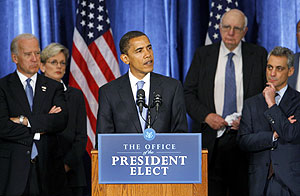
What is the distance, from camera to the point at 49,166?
414 cm

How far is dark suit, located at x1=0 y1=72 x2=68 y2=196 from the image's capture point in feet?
13.0

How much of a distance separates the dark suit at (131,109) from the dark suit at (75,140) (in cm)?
135

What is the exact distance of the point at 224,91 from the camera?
482cm

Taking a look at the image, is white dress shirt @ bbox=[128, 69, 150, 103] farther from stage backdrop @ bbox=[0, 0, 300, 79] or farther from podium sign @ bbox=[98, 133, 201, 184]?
stage backdrop @ bbox=[0, 0, 300, 79]

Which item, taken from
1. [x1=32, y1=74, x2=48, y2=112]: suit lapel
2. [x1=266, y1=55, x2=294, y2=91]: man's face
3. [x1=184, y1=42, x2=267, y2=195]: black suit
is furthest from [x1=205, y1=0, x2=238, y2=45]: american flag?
[x1=32, y1=74, x2=48, y2=112]: suit lapel

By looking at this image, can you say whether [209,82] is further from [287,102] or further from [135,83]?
[135,83]

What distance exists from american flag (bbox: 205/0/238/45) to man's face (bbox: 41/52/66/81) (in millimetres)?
1725

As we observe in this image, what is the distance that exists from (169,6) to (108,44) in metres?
0.94

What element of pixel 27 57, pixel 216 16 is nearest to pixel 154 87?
pixel 27 57

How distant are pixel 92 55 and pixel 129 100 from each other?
2552 mm

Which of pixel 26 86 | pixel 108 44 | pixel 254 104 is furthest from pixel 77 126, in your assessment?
pixel 254 104

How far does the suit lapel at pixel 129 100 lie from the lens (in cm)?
Result: 334

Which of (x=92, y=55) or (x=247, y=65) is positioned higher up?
(x=92, y=55)

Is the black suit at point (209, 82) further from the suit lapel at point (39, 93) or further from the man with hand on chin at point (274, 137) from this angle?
the suit lapel at point (39, 93)
